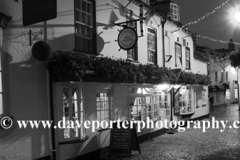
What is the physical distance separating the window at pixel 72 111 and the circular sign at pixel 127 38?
2492mm

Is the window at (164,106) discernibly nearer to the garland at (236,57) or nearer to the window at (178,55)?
the window at (178,55)

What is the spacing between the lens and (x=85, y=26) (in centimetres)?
876

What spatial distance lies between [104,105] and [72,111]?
182 cm

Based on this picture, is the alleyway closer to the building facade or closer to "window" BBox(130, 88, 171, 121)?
the building facade

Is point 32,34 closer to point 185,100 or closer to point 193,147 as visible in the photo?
point 193,147

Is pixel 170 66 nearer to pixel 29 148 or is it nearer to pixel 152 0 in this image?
pixel 152 0

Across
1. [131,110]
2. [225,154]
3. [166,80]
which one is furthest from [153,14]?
[225,154]

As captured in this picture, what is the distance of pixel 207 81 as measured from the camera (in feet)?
61.1

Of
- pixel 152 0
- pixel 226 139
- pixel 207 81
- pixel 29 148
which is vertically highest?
pixel 152 0

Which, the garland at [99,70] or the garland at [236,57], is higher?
the garland at [236,57]

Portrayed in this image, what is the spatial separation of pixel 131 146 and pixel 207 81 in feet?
37.1

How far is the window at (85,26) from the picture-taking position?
8.41 m

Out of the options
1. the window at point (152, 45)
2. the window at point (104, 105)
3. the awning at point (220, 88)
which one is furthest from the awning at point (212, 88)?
the window at point (104, 105)

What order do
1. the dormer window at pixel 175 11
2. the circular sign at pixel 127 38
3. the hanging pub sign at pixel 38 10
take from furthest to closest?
1. the dormer window at pixel 175 11
2. the circular sign at pixel 127 38
3. the hanging pub sign at pixel 38 10
